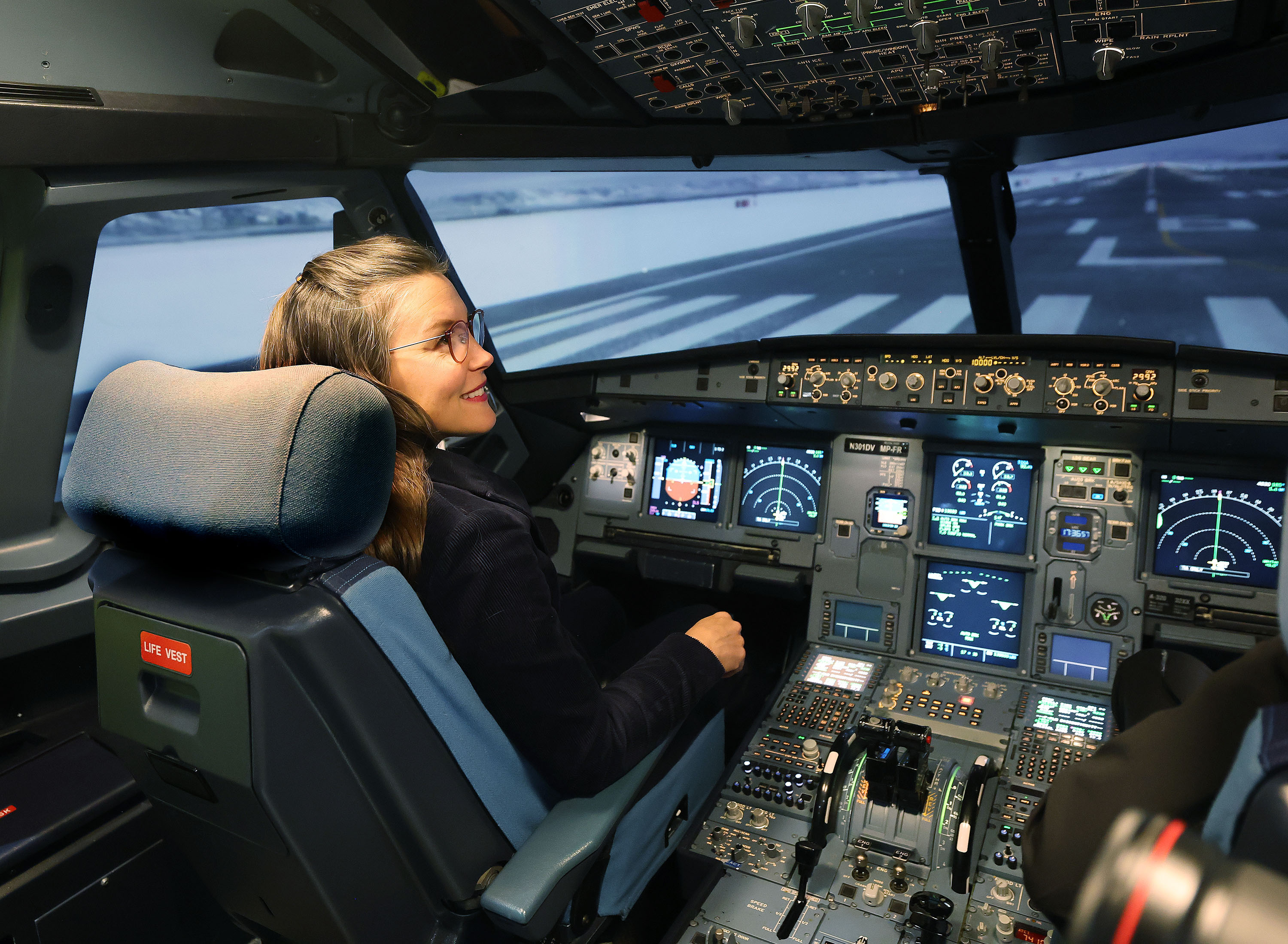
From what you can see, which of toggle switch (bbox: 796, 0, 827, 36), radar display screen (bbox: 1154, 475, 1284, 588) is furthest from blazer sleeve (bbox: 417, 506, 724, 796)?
radar display screen (bbox: 1154, 475, 1284, 588)

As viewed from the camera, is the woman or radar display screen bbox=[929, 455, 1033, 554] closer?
the woman

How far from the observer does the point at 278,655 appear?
3.16 feet

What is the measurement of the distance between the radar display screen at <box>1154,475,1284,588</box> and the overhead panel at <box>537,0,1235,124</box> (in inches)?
46.5

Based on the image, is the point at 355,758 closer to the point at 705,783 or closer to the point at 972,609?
the point at 705,783

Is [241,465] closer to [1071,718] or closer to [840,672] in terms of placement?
[840,672]

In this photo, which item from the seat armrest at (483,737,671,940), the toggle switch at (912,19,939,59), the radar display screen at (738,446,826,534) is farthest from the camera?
the radar display screen at (738,446,826,534)

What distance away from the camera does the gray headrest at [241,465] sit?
0.90 m

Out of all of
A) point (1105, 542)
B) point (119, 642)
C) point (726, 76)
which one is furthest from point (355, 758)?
point (1105, 542)

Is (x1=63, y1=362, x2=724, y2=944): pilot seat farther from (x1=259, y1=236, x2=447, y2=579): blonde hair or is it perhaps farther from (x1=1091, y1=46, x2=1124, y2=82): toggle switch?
(x1=1091, y1=46, x2=1124, y2=82): toggle switch

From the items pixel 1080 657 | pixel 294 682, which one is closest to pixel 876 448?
pixel 1080 657

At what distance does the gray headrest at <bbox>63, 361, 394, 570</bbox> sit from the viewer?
90cm

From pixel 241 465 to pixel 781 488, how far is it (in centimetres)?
219

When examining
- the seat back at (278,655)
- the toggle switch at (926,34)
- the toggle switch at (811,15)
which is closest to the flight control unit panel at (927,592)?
the seat back at (278,655)

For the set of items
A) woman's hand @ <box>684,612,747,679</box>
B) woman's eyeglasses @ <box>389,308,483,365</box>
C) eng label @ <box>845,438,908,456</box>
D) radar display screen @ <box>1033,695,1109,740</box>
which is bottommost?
radar display screen @ <box>1033,695,1109,740</box>
